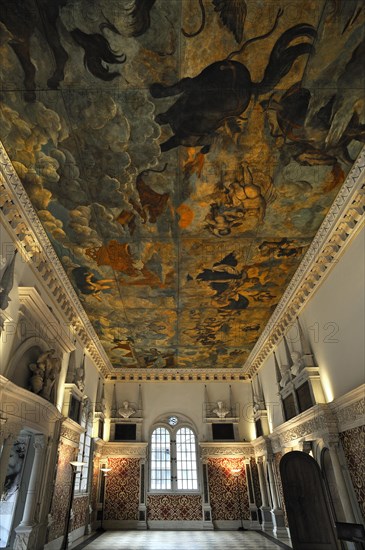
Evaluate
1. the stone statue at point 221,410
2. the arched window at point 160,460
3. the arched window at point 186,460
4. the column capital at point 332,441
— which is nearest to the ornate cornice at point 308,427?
the column capital at point 332,441

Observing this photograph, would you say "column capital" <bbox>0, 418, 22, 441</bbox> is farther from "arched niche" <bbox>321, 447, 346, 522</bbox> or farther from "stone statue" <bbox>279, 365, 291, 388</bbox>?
"stone statue" <bbox>279, 365, 291, 388</bbox>

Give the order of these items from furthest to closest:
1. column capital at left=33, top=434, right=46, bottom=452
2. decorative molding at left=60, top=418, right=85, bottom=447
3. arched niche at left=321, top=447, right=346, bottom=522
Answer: decorative molding at left=60, top=418, right=85, bottom=447 < column capital at left=33, top=434, right=46, bottom=452 < arched niche at left=321, top=447, right=346, bottom=522

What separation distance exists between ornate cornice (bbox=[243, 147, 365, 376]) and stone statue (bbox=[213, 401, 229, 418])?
626cm

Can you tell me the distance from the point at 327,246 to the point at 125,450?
13424 mm

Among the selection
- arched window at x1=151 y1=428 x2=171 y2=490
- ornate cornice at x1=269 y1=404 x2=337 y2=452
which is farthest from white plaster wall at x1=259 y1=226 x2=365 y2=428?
arched window at x1=151 y1=428 x2=171 y2=490

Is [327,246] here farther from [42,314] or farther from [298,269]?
[42,314]

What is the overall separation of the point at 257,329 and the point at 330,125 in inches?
356

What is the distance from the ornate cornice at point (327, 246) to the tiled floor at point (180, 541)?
6.50m

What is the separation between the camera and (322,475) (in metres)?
8.57

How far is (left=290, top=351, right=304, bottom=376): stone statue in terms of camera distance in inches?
400

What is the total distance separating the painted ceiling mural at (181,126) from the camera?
4680 millimetres

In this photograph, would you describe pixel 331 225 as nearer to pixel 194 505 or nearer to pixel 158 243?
pixel 158 243

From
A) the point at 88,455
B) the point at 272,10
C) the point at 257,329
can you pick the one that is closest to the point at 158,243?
the point at 272,10

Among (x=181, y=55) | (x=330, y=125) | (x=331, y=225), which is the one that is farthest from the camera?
(x=331, y=225)
